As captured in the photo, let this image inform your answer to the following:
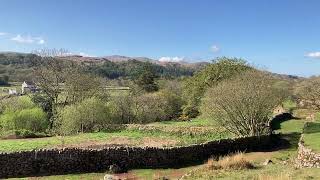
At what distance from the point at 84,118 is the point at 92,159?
25.4 metres

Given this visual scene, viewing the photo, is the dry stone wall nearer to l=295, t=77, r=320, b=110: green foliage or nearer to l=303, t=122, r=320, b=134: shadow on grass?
l=303, t=122, r=320, b=134: shadow on grass

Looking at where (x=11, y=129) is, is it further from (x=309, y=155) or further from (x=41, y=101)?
(x=309, y=155)

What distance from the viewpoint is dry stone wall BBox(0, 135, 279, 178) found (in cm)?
2800

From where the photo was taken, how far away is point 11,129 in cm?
5272

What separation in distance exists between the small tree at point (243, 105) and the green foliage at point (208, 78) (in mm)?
22480

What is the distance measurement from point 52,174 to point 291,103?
7388 centimetres

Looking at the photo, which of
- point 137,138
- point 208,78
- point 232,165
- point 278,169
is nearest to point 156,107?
point 208,78

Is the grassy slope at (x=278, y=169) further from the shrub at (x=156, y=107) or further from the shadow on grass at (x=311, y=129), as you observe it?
the shrub at (x=156, y=107)

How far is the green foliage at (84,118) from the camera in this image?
174 feet

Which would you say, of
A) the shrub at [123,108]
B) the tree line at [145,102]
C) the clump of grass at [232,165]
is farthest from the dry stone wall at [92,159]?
the shrub at [123,108]

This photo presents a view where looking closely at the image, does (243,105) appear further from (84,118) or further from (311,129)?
(84,118)

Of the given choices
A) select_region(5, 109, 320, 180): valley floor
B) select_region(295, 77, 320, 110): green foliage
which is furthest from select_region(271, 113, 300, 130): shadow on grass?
select_region(295, 77, 320, 110): green foliage

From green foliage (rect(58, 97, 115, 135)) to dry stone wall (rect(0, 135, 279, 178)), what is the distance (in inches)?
948

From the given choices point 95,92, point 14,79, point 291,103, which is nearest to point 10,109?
point 95,92
